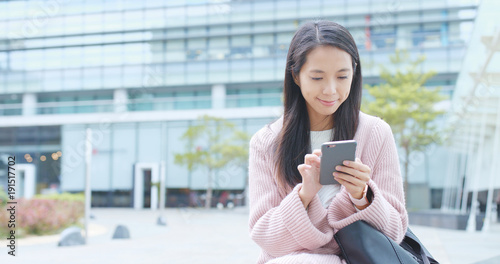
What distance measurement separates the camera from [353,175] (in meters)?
1.65

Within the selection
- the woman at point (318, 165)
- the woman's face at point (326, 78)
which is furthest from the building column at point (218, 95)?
the woman's face at point (326, 78)

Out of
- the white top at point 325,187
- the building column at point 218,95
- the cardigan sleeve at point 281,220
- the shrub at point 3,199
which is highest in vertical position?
the building column at point 218,95

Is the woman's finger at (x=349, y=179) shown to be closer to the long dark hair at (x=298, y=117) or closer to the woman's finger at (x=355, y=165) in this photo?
the woman's finger at (x=355, y=165)

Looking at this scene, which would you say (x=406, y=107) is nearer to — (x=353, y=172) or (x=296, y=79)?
(x=296, y=79)

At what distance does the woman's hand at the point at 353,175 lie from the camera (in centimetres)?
164

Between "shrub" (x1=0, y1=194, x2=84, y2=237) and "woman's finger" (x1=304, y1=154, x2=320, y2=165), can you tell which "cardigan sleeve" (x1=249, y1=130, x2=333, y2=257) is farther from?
"shrub" (x1=0, y1=194, x2=84, y2=237)

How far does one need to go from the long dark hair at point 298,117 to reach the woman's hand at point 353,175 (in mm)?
375

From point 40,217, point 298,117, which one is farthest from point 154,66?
point 298,117

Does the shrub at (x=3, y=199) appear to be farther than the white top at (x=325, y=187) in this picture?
Yes

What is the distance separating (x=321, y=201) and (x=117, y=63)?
1133 inches

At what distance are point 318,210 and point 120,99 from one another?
28.8 m

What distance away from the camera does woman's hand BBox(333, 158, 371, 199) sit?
64.4 inches

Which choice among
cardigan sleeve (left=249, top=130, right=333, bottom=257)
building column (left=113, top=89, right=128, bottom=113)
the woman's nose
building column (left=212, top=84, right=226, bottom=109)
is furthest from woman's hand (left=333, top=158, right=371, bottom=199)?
building column (left=113, top=89, right=128, bottom=113)

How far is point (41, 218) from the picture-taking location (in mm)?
10484
